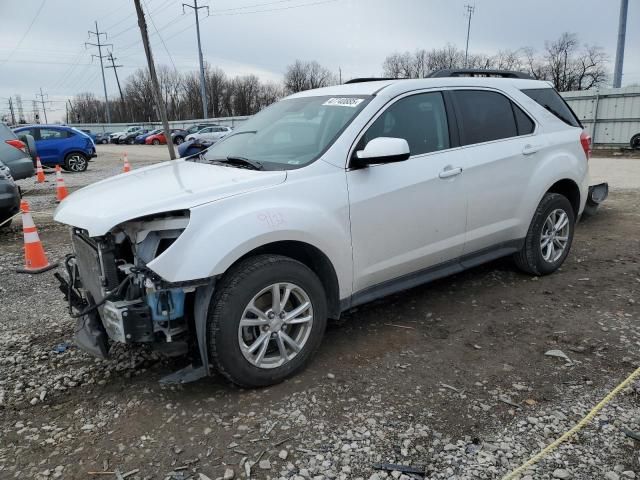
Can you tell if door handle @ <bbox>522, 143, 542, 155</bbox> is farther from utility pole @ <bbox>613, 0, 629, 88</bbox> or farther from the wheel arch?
utility pole @ <bbox>613, 0, 629, 88</bbox>

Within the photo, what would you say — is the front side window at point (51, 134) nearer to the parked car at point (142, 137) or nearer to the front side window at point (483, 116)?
the front side window at point (483, 116)

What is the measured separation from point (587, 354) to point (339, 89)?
8.76ft

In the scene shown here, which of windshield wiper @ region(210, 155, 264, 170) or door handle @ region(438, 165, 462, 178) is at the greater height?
windshield wiper @ region(210, 155, 264, 170)

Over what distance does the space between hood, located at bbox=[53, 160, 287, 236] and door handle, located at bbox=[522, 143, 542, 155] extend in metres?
2.40

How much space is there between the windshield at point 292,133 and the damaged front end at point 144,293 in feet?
2.94

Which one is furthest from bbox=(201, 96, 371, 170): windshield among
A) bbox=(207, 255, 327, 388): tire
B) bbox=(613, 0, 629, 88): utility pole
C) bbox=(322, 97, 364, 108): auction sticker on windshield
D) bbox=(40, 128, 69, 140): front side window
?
bbox=(613, 0, 629, 88): utility pole

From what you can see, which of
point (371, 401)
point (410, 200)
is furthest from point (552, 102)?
point (371, 401)

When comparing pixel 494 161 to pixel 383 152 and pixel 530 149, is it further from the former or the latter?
pixel 383 152

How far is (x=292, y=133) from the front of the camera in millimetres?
3766

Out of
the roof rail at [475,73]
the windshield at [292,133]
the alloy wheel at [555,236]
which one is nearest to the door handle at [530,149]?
the alloy wheel at [555,236]

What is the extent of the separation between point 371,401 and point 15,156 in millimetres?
10720

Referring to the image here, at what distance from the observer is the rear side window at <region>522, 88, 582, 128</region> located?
4.77 metres

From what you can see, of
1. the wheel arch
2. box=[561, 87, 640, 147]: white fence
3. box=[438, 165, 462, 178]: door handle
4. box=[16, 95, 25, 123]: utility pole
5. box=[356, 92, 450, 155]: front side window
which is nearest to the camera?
the wheel arch

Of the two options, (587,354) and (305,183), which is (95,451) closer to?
(305,183)
